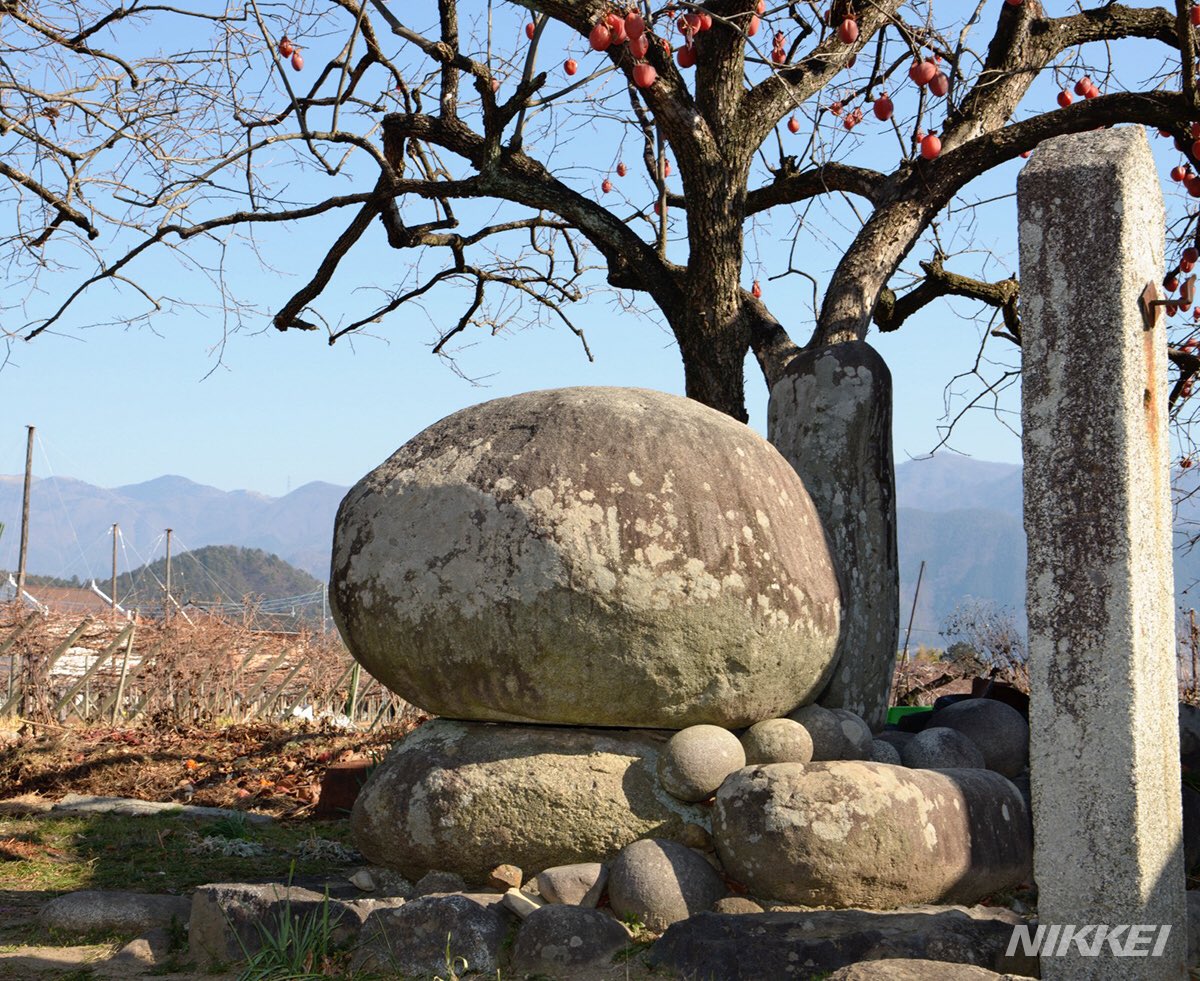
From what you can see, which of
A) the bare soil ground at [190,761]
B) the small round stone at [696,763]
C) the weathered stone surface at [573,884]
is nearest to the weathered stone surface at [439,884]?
the weathered stone surface at [573,884]

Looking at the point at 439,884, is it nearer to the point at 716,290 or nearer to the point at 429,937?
the point at 429,937

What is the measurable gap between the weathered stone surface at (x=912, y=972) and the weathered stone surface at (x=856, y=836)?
2.92ft

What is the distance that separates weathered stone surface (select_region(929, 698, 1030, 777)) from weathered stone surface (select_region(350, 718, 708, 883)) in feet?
6.18

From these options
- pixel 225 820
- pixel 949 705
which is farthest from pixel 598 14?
pixel 225 820

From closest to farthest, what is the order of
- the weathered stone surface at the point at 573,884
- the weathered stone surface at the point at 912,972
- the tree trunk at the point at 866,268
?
the weathered stone surface at the point at 912,972 → the weathered stone surface at the point at 573,884 → the tree trunk at the point at 866,268

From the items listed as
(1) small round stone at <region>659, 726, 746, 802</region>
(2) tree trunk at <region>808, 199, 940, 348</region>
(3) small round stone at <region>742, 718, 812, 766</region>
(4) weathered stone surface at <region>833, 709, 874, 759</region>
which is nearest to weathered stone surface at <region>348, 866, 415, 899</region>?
(1) small round stone at <region>659, 726, 746, 802</region>

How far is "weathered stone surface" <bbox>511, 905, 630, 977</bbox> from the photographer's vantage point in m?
4.62

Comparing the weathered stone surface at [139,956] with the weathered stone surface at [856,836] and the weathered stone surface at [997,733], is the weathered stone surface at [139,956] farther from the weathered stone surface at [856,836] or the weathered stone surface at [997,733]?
the weathered stone surface at [997,733]

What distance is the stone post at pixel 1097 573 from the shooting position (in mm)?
4047

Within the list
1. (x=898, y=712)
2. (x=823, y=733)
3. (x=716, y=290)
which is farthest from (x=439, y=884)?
(x=716, y=290)

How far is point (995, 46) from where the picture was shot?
29.6 ft

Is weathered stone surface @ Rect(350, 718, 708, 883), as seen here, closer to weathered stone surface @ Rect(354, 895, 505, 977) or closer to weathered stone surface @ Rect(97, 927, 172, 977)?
weathered stone surface @ Rect(354, 895, 505, 977)

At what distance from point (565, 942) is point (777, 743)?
57.9 inches

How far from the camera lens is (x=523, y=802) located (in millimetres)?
5402
